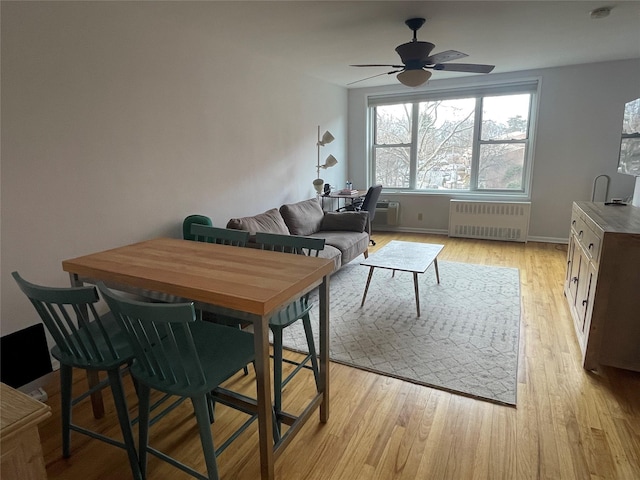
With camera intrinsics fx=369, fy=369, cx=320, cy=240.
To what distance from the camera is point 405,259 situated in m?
3.36

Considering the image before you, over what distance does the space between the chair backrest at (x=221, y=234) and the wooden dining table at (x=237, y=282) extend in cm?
21

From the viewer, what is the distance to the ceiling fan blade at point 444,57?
2950 millimetres

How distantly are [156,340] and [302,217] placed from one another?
3.07m

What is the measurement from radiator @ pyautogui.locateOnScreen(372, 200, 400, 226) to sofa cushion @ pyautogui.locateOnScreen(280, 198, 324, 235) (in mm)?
1935

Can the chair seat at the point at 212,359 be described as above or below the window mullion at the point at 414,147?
below

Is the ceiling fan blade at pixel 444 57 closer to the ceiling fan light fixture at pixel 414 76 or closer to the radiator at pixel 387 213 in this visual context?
the ceiling fan light fixture at pixel 414 76

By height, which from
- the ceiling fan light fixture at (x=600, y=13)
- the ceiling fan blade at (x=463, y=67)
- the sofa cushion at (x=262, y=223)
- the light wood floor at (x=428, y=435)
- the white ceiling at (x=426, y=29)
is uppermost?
the white ceiling at (x=426, y=29)

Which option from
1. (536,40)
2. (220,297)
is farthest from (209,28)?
(536,40)

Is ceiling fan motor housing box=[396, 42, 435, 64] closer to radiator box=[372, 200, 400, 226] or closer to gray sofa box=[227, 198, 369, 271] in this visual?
gray sofa box=[227, 198, 369, 271]

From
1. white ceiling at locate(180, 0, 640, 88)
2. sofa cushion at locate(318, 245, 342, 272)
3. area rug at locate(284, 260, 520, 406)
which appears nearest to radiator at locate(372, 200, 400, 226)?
area rug at locate(284, 260, 520, 406)

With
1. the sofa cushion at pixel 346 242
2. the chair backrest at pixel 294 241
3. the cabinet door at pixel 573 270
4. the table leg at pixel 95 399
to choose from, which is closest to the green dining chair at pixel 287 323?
the chair backrest at pixel 294 241

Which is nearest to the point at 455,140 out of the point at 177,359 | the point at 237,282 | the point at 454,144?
the point at 454,144

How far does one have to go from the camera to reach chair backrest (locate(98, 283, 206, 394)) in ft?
3.84

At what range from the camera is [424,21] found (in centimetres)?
305
